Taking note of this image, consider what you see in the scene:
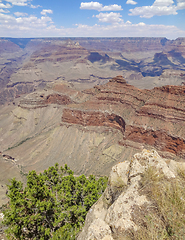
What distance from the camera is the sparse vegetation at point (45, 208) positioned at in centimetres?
1989

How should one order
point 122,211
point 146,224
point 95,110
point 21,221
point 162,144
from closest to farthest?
point 146,224 → point 122,211 → point 21,221 → point 162,144 → point 95,110

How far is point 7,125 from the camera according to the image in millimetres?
92500

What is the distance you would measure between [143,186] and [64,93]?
87.0 metres

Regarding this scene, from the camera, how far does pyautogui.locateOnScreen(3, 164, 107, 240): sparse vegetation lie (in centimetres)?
1989

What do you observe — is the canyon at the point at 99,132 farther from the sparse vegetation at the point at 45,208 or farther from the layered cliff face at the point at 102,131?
the sparse vegetation at the point at 45,208

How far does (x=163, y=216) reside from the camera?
10.1m

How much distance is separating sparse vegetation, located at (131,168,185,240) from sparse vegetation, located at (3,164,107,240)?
14.3 m

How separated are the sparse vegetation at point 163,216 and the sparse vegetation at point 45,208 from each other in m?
14.3

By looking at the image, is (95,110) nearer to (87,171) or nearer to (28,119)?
(87,171)

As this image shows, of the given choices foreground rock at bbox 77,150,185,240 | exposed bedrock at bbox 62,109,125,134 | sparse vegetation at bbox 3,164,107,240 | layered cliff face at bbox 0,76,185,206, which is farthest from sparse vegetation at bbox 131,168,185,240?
exposed bedrock at bbox 62,109,125,134

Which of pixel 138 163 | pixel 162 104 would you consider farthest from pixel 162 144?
pixel 138 163

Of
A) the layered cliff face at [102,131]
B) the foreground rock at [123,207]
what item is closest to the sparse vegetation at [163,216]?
the foreground rock at [123,207]

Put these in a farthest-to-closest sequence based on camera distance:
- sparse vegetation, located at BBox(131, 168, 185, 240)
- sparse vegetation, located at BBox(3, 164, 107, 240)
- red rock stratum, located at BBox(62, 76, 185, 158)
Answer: red rock stratum, located at BBox(62, 76, 185, 158), sparse vegetation, located at BBox(3, 164, 107, 240), sparse vegetation, located at BBox(131, 168, 185, 240)

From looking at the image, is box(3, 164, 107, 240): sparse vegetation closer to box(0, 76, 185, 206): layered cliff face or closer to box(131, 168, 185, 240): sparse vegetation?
box(131, 168, 185, 240): sparse vegetation
